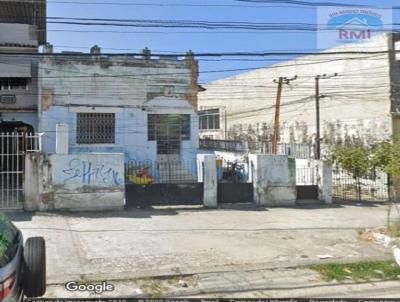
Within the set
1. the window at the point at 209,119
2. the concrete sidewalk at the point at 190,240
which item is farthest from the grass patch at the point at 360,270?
the window at the point at 209,119

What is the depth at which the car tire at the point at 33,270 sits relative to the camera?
12.8ft

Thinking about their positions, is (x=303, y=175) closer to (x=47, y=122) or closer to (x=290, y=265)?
(x=290, y=265)

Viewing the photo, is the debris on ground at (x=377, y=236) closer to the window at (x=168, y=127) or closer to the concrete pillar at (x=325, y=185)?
the concrete pillar at (x=325, y=185)

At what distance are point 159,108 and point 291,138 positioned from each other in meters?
14.1

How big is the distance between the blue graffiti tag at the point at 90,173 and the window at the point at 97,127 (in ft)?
26.1

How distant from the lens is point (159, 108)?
21734 millimetres

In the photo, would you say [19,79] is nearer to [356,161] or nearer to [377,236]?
[356,161]

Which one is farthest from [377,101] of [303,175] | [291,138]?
[303,175]

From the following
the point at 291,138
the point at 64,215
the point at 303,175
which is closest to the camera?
the point at 64,215

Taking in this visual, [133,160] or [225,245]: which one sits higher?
[133,160]

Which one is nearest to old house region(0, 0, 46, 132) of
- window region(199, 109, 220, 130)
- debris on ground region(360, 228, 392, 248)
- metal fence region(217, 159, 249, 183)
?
metal fence region(217, 159, 249, 183)

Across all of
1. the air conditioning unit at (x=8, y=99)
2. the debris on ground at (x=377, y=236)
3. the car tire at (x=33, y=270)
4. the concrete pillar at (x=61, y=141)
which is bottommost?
the debris on ground at (x=377, y=236)

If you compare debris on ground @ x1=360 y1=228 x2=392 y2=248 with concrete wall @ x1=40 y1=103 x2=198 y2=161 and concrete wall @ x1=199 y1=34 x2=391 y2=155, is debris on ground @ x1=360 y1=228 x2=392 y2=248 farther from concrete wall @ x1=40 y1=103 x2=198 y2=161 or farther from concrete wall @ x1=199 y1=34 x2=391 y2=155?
concrete wall @ x1=199 y1=34 x2=391 y2=155

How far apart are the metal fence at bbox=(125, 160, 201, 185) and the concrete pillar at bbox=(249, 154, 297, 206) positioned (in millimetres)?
3334
